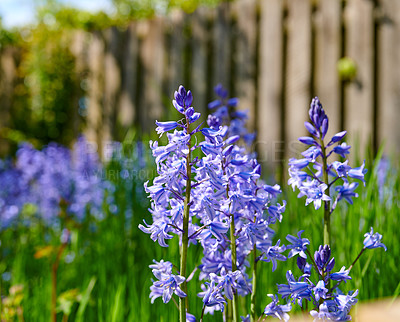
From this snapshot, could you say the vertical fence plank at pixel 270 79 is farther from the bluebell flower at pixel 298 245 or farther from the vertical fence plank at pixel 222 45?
the bluebell flower at pixel 298 245

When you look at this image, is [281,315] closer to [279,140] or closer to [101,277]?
[101,277]

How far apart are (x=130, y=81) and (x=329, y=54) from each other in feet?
10.1

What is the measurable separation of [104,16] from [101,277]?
11.7m

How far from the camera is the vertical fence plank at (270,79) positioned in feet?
18.1

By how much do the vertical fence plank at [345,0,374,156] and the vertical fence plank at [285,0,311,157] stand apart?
483 mm

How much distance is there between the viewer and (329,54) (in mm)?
5316

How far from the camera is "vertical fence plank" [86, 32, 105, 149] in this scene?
7359mm

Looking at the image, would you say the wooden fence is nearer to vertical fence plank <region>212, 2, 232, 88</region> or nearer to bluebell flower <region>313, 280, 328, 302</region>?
vertical fence plank <region>212, 2, 232, 88</region>

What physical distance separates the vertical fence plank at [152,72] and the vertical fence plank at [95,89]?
3.15ft

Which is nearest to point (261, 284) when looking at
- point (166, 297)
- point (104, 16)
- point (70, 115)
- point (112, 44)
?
point (166, 297)

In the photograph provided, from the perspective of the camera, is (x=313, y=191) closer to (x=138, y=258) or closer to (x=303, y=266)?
(x=303, y=266)

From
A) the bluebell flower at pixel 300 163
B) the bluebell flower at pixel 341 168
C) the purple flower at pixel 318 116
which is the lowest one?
the bluebell flower at pixel 341 168

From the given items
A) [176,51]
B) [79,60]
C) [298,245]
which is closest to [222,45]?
[176,51]

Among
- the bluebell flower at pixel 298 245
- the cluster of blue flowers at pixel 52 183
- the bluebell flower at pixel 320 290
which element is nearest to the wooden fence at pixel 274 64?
the cluster of blue flowers at pixel 52 183
